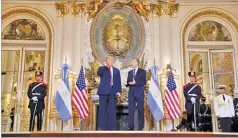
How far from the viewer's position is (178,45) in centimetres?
1126

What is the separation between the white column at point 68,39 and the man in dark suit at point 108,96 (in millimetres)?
3464

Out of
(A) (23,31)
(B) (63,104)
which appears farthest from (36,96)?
(A) (23,31)

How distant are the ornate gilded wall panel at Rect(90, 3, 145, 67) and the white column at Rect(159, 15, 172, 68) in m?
0.60

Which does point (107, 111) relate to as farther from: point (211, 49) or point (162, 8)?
point (211, 49)

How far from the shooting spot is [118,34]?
1144 centimetres

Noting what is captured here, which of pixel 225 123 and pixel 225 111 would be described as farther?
pixel 225 123

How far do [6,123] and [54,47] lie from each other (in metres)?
2.69

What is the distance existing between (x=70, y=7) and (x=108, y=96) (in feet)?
15.4

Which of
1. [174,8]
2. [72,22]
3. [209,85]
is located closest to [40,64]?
[72,22]

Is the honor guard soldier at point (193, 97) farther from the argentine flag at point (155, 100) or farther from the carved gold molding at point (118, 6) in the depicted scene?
the carved gold molding at point (118, 6)

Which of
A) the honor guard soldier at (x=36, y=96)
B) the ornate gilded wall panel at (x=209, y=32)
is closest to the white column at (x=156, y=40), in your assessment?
the ornate gilded wall panel at (x=209, y=32)

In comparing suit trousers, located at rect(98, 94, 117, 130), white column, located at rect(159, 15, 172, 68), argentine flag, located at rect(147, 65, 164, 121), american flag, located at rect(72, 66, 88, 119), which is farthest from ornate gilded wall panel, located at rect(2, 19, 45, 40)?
suit trousers, located at rect(98, 94, 117, 130)

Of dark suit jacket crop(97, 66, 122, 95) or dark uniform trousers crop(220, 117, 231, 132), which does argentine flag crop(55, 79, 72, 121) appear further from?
dark uniform trousers crop(220, 117, 231, 132)

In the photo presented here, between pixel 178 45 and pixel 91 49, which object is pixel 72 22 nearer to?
A: pixel 91 49
